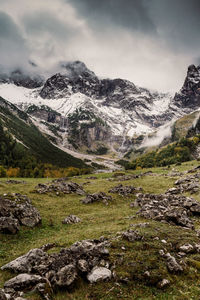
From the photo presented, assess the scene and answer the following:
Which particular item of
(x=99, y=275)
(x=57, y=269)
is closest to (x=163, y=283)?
(x=99, y=275)

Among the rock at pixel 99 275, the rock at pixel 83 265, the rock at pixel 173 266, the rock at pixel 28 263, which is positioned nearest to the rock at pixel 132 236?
the rock at pixel 173 266

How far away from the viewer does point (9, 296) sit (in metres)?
9.80

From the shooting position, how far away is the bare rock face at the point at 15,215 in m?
21.3

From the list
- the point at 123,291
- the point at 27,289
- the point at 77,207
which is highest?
the point at 123,291

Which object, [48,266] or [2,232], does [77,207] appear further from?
[48,266]

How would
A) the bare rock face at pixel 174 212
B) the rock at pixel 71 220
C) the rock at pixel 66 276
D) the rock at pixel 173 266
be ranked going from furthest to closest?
the rock at pixel 71 220
the bare rock face at pixel 174 212
the rock at pixel 173 266
the rock at pixel 66 276

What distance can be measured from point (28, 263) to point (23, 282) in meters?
2.21

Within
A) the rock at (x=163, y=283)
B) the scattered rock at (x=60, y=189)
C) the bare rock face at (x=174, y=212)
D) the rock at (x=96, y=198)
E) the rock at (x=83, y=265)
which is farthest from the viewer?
the scattered rock at (x=60, y=189)

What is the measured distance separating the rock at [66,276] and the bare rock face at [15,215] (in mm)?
12846

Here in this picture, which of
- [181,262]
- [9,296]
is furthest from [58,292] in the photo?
[181,262]

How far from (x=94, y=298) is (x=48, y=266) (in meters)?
4.36

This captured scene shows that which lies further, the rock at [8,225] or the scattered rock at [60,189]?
the scattered rock at [60,189]

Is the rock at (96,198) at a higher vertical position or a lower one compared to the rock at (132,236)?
lower

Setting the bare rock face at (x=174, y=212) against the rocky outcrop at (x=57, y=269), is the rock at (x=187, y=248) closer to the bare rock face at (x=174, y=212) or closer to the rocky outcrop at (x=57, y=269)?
the rocky outcrop at (x=57, y=269)
